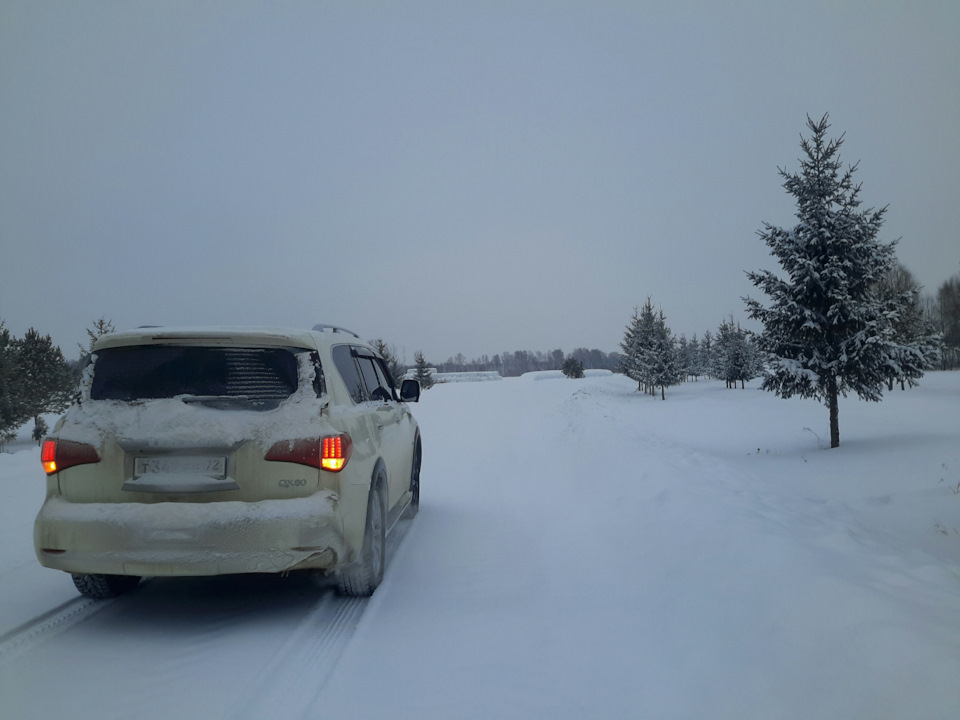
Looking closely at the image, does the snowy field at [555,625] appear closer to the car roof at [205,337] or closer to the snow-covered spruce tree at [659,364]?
the car roof at [205,337]

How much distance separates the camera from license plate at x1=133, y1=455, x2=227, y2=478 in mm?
3459

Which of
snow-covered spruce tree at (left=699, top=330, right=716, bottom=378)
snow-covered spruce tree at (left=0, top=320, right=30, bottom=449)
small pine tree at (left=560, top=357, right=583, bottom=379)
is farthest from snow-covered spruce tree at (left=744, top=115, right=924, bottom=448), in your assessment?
snow-covered spruce tree at (left=699, top=330, right=716, bottom=378)

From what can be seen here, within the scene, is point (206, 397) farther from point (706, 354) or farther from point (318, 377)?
point (706, 354)

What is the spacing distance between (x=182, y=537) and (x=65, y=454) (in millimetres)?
964

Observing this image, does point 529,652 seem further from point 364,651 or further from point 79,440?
→ point 79,440

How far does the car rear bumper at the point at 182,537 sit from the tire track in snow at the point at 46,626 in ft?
1.45

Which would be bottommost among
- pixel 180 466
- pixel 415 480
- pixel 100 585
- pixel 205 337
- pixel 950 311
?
pixel 100 585

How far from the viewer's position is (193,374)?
3.73 metres

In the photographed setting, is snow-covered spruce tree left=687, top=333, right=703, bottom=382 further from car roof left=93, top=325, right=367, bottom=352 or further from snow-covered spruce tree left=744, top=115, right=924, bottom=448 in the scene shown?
car roof left=93, top=325, right=367, bottom=352

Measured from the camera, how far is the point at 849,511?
719cm

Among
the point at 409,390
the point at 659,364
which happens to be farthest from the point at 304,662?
the point at 659,364

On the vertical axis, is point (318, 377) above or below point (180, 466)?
above

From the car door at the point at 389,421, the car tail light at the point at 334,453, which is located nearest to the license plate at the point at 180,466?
the car tail light at the point at 334,453

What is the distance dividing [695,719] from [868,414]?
25.3m
